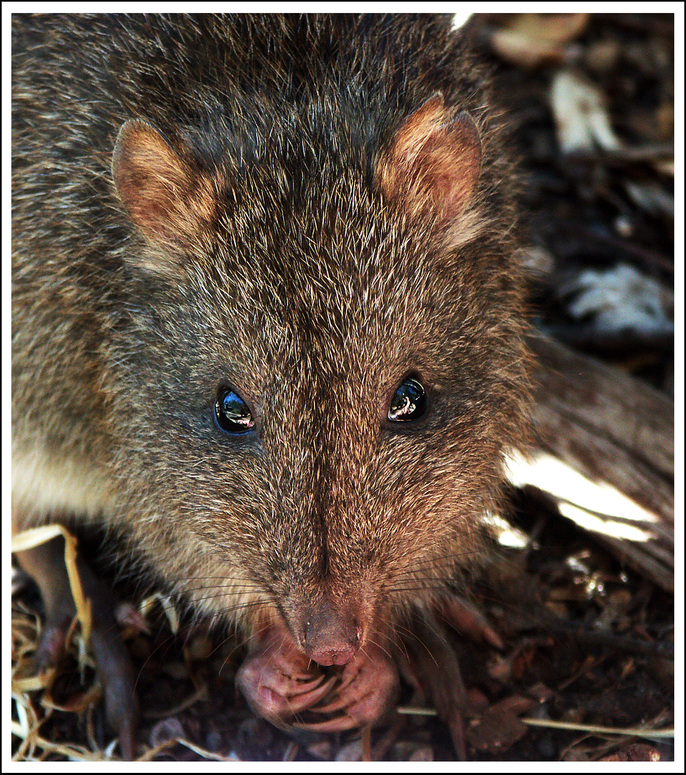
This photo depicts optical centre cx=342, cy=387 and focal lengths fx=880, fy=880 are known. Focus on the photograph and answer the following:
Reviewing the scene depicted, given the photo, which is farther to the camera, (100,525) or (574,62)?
(574,62)

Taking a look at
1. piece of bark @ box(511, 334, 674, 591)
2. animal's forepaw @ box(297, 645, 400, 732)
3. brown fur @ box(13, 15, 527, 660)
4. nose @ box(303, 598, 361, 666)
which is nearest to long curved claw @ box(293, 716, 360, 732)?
animal's forepaw @ box(297, 645, 400, 732)

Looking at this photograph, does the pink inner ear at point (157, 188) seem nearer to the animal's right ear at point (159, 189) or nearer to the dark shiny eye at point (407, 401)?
the animal's right ear at point (159, 189)

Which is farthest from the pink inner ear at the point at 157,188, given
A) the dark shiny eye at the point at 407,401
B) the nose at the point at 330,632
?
the nose at the point at 330,632

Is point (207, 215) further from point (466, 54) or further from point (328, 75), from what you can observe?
point (466, 54)

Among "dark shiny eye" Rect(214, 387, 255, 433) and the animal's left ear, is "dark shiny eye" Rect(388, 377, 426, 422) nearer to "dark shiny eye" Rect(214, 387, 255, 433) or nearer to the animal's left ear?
"dark shiny eye" Rect(214, 387, 255, 433)

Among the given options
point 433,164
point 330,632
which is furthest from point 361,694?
point 433,164

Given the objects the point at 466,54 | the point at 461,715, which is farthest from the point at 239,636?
the point at 466,54
